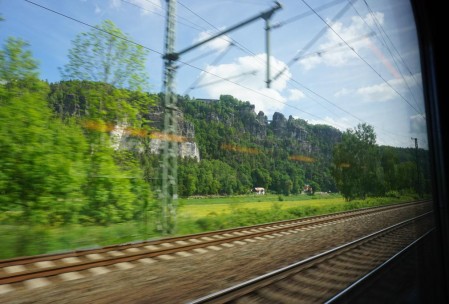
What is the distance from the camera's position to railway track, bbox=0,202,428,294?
4.23 meters

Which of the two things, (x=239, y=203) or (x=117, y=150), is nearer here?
(x=117, y=150)

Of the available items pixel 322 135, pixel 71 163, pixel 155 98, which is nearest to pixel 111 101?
pixel 155 98

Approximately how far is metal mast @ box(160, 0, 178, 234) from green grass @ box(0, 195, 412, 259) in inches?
26.6

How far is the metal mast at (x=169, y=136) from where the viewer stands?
766 cm

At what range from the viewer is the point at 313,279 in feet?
16.0

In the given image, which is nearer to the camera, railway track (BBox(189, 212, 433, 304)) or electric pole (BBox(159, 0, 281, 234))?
railway track (BBox(189, 212, 433, 304))

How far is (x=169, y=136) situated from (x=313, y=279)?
5.02 meters

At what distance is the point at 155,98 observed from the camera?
8.85 meters

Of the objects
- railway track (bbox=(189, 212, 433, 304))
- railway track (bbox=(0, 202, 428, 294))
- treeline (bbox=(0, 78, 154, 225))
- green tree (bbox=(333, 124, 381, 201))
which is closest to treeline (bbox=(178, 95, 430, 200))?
green tree (bbox=(333, 124, 381, 201))

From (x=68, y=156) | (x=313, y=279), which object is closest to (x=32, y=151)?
(x=68, y=156)

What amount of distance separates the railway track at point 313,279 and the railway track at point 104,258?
1.51m

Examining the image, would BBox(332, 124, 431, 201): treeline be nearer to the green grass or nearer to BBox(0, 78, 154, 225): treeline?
the green grass

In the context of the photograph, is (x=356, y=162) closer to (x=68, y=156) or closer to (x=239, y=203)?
(x=239, y=203)

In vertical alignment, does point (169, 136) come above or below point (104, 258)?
above
